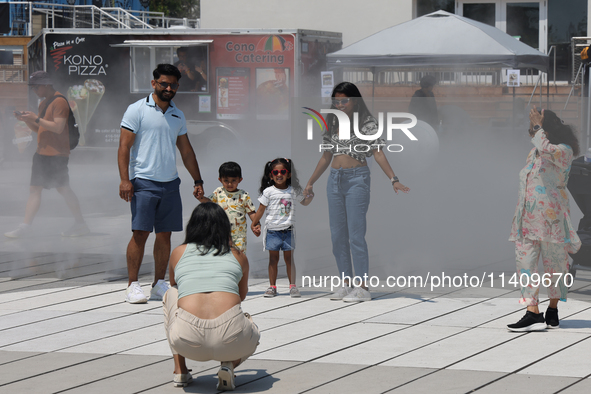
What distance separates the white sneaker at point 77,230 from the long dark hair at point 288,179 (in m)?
3.02

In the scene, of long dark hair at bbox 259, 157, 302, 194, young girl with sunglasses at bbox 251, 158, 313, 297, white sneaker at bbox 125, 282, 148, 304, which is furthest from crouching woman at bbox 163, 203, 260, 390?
long dark hair at bbox 259, 157, 302, 194

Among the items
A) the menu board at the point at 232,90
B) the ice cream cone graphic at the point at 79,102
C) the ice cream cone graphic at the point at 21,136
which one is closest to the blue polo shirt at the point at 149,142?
the ice cream cone graphic at the point at 21,136

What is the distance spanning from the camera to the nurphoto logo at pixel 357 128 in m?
6.88

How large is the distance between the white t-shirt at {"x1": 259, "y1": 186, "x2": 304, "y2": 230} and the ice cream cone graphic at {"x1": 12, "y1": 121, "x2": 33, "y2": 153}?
388 centimetres

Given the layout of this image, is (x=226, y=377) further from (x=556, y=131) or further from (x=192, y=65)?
(x=192, y=65)

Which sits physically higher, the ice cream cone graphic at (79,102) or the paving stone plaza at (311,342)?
the ice cream cone graphic at (79,102)

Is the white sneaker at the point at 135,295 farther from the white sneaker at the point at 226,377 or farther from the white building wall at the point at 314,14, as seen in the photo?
the white building wall at the point at 314,14

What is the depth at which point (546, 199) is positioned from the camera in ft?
18.7

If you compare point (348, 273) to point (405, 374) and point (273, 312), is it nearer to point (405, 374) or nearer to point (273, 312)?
point (273, 312)

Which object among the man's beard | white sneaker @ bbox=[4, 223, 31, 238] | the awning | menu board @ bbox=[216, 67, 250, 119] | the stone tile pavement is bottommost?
the stone tile pavement

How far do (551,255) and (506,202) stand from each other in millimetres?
1712

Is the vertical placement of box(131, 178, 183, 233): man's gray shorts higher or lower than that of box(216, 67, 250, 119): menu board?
lower

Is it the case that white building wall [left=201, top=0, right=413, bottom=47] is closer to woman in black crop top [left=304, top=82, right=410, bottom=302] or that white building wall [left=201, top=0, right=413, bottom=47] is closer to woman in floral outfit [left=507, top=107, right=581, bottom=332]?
woman in black crop top [left=304, top=82, right=410, bottom=302]

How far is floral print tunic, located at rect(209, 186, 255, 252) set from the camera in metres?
6.78
